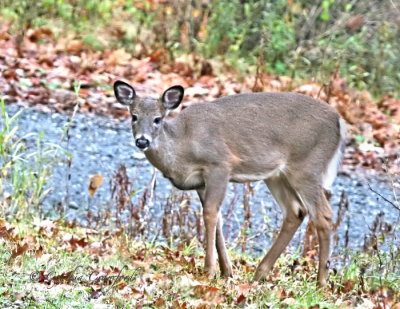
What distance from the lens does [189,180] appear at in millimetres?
6562

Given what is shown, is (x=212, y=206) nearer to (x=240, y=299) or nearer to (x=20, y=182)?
(x=240, y=299)

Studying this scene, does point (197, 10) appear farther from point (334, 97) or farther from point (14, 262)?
point (14, 262)

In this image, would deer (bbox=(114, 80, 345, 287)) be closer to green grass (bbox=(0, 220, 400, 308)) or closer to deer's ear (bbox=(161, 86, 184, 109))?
deer's ear (bbox=(161, 86, 184, 109))

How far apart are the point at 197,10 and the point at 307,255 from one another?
319 inches

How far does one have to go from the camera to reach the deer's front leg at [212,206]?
20.8ft

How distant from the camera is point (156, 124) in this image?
653 cm

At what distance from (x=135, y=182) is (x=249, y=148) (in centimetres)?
281

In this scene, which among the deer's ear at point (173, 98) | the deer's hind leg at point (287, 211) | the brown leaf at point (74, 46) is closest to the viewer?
the deer's ear at point (173, 98)

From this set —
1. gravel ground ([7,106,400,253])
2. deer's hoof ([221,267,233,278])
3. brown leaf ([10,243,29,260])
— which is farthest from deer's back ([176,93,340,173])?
brown leaf ([10,243,29,260])

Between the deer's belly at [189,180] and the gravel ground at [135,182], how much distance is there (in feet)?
4.63

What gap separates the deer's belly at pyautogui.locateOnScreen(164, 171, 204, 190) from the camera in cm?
653

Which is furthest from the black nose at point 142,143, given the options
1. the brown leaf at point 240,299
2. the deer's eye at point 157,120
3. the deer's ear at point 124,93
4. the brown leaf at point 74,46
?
the brown leaf at point 74,46

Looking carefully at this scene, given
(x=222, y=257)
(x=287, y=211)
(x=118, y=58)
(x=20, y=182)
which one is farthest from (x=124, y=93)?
(x=118, y=58)

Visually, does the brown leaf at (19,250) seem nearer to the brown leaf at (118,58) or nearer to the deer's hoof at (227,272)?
the deer's hoof at (227,272)
